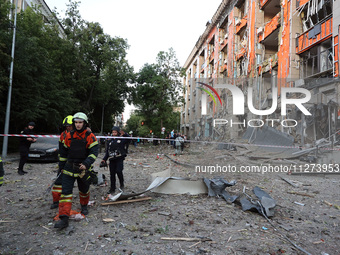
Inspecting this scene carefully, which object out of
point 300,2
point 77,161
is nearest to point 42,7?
point 300,2

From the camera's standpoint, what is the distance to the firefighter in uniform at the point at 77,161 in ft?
12.4

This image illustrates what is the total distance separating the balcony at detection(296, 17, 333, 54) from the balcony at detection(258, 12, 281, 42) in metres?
2.39

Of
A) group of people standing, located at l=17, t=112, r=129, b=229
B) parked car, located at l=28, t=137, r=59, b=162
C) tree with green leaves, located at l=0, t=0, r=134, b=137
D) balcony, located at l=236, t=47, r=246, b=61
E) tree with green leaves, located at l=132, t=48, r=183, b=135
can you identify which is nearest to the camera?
group of people standing, located at l=17, t=112, r=129, b=229

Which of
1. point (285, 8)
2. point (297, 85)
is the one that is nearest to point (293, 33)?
point (285, 8)

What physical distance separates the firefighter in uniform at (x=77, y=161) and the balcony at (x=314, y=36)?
12619 millimetres

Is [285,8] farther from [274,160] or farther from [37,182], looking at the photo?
[37,182]

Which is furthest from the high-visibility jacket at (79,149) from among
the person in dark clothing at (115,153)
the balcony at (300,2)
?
the balcony at (300,2)

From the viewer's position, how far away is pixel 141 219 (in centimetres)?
419

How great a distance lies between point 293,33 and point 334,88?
6.31 m

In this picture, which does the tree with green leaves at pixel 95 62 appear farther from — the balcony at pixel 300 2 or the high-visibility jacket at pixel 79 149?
the high-visibility jacket at pixel 79 149

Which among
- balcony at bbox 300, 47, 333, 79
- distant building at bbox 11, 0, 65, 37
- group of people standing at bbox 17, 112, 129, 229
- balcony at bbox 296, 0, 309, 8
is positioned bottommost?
group of people standing at bbox 17, 112, 129, 229

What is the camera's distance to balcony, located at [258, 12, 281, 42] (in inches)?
610

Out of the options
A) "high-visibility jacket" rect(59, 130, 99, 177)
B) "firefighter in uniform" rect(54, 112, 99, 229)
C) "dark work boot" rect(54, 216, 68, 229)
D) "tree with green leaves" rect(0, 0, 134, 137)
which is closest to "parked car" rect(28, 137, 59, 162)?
"tree with green leaves" rect(0, 0, 134, 137)

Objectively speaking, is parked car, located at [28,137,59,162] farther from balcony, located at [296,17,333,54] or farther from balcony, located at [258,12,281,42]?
balcony, located at [258,12,281,42]
